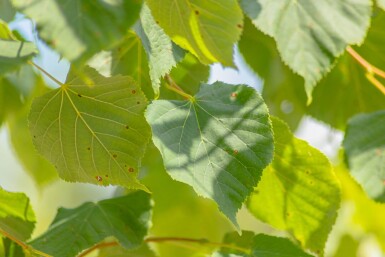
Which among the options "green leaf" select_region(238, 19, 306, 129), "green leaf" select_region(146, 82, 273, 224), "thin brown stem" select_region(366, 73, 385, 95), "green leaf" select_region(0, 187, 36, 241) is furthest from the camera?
"green leaf" select_region(238, 19, 306, 129)

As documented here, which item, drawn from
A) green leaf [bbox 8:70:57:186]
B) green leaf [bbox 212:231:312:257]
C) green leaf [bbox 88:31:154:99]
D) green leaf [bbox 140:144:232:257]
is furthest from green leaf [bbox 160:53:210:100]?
green leaf [bbox 8:70:57:186]

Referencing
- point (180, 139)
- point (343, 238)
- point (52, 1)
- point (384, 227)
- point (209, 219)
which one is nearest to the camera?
point (52, 1)

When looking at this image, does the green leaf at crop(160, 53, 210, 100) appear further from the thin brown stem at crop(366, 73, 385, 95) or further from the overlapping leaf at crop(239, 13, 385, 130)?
the thin brown stem at crop(366, 73, 385, 95)

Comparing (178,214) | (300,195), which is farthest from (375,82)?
(178,214)

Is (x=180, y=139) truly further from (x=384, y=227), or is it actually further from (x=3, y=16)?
(x=384, y=227)

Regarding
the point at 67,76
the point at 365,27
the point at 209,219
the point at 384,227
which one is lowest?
the point at 384,227

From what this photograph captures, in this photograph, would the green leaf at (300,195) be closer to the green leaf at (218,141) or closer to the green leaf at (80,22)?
the green leaf at (218,141)

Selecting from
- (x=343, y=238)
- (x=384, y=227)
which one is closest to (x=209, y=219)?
(x=343, y=238)
